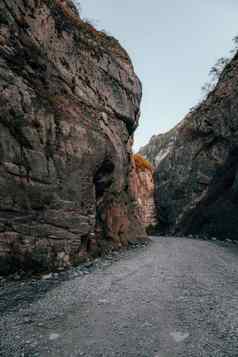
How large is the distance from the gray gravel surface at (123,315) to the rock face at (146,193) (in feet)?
103

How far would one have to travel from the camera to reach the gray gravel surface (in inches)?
150

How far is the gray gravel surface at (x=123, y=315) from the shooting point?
3.82 meters

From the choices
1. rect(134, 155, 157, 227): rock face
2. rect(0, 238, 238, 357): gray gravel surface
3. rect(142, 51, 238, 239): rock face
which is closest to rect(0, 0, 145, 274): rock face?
rect(0, 238, 238, 357): gray gravel surface

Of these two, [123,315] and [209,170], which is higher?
[209,170]

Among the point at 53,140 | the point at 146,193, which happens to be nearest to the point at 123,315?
the point at 53,140

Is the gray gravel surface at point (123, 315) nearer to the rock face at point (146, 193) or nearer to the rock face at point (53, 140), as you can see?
the rock face at point (53, 140)

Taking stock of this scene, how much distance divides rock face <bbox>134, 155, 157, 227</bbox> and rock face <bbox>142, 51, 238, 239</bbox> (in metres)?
5.64

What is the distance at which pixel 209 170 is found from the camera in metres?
26.0

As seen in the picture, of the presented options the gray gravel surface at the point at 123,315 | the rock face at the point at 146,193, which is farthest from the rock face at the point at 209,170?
the gray gravel surface at the point at 123,315

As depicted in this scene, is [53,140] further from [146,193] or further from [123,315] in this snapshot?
[146,193]

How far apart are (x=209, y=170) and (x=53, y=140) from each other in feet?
67.9

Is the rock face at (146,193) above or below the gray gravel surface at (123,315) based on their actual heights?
above

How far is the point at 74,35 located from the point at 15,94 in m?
6.74

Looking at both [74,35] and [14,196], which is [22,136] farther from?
[74,35]
